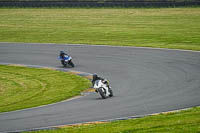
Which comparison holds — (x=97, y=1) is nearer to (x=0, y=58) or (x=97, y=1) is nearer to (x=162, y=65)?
(x=0, y=58)

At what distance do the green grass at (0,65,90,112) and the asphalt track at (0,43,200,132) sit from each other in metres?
1.40

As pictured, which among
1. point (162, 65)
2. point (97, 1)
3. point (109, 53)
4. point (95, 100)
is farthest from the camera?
point (97, 1)

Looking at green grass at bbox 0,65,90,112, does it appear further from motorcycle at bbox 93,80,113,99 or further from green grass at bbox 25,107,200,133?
green grass at bbox 25,107,200,133

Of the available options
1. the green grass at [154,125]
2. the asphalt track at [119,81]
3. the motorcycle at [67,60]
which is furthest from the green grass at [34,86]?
the green grass at [154,125]

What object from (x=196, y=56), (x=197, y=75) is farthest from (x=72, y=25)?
(x=197, y=75)

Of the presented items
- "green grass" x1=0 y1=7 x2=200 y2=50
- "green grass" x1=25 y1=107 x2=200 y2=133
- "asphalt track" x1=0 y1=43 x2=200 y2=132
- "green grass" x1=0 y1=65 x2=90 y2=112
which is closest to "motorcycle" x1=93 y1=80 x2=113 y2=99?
"asphalt track" x1=0 y1=43 x2=200 y2=132

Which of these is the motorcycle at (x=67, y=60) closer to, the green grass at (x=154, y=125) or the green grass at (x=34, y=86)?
the green grass at (x=34, y=86)

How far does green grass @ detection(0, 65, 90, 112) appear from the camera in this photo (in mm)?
20506

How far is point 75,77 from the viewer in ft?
85.2

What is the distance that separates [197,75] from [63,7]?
43775mm

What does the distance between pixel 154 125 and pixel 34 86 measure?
11906 millimetres

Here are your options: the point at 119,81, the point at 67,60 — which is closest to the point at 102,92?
the point at 119,81

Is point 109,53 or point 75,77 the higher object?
point 109,53

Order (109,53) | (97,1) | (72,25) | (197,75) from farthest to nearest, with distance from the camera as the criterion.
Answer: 1. (97,1)
2. (72,25)
3. (109,53)
4. (197,75)
